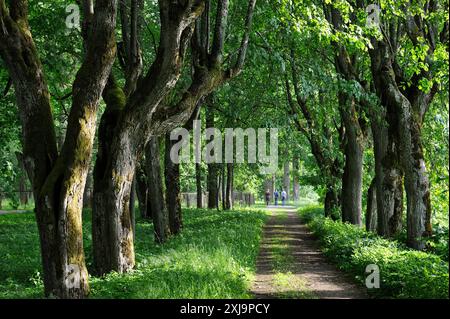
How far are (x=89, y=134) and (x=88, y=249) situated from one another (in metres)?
5.36

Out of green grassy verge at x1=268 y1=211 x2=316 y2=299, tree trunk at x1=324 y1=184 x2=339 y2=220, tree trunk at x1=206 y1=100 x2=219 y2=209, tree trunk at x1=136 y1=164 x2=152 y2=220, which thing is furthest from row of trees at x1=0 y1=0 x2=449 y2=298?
tree trunk at x1=136 y1=164 x2=152 y2=220

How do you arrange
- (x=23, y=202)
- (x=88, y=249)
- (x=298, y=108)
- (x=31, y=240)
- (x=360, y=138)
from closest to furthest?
1. (x=88, y=249)
2. (x=31, y=240)
3. (x=360, y=138)
4. (x=298, y=108)
5. (x=23, y=202)

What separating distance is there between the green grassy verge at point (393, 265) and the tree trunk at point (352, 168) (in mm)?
4661

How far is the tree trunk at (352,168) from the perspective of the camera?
19484 mm

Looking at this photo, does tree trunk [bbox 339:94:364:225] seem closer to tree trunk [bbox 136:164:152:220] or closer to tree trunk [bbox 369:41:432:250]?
tree trunk [bbox 369:41:432:250]

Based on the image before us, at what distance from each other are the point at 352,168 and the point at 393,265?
1006 centimetres

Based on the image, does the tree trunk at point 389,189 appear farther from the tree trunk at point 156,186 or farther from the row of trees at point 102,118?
the tree trunk at point 156,186

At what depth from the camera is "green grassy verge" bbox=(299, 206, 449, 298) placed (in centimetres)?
848

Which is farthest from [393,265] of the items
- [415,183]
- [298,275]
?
[415,183]

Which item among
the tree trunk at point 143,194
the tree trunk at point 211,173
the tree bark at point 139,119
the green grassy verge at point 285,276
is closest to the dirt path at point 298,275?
the green grassy verge at point 285,276
